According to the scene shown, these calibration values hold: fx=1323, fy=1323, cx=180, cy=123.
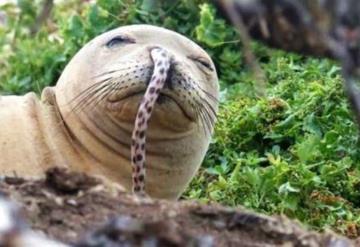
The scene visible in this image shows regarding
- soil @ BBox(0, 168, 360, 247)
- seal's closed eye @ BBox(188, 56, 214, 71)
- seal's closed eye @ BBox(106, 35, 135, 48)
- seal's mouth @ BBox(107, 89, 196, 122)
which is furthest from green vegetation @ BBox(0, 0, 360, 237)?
soil @ BBox(0, 168, 360, 247)

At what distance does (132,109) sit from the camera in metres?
6.15

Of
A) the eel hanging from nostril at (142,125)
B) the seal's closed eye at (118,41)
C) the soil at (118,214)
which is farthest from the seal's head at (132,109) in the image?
the soil at (118,214)

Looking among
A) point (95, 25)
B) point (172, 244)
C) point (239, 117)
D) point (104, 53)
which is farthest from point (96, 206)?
point (95, 25)

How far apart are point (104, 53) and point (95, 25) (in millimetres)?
2659

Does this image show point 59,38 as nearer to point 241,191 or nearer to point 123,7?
point 123,7

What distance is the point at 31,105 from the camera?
265 inches

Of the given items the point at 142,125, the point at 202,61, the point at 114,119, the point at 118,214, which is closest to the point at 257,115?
the point at 202,61

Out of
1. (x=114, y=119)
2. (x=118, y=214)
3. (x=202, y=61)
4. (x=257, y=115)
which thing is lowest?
(x=257, y=115)

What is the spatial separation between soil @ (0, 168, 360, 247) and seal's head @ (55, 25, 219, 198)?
77.3 inches

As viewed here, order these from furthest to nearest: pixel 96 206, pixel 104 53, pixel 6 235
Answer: pixel 104 53 < pixel 96 206 < pixel 6 235

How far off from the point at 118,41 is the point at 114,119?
20.0 inches

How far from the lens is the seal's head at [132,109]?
618 centimetres

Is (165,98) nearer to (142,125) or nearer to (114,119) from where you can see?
(142,125)

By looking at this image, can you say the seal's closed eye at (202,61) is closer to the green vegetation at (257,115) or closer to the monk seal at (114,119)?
the monk seal at (114,119)
